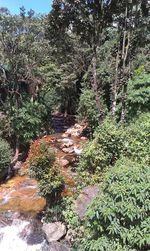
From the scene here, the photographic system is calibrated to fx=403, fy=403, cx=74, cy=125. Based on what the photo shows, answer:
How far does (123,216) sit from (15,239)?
22.8ft

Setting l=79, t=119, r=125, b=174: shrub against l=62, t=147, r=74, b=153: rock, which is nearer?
l=79, t=119, r=125, b=174: shrub

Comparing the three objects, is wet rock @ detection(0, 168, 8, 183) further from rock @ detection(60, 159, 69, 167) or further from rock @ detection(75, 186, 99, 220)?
rock @ detection(75, 186, 99, 220)

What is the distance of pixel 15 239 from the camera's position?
45.2ft

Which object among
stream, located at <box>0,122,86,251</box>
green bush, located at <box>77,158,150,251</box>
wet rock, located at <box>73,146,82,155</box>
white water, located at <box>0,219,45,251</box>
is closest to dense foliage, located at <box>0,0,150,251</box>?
green bush, located at <box>77,158,150,251</box>

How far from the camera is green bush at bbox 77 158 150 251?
7719 mm

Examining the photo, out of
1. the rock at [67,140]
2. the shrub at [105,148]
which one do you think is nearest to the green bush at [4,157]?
the rock at [67,140]

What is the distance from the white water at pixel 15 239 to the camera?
13281 mm

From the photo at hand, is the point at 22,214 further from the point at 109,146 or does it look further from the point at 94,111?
the point at 94,111

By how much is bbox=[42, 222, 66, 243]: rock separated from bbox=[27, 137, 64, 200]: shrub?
3.66 ft

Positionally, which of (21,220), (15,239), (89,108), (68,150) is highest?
(89,108)

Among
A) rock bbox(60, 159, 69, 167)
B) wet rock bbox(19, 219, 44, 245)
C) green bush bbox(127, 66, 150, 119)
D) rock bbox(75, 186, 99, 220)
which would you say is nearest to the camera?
rock bbox(75, 186, 99, 220)

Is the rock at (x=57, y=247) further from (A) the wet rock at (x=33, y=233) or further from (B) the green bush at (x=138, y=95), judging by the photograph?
(B) the green bush at (x=138, y=95)

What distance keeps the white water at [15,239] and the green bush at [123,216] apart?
17.9ft

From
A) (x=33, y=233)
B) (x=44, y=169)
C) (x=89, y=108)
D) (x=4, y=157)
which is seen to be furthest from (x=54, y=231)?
(x=89, y=108)
